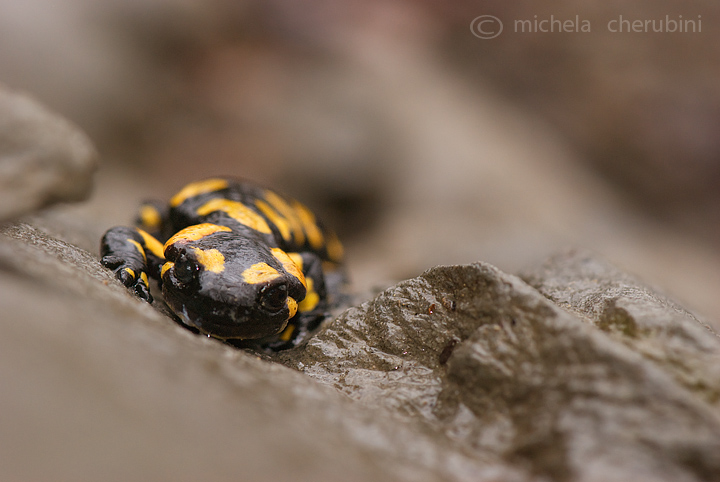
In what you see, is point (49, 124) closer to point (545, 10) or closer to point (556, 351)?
point (556, 351)

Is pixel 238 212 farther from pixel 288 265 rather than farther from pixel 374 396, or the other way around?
pixel 374 396

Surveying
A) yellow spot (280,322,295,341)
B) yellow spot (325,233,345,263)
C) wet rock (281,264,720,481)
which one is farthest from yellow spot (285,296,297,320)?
yellow spot (325,233,345,263)

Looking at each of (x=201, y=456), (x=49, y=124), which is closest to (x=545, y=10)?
(x=49, y=124)

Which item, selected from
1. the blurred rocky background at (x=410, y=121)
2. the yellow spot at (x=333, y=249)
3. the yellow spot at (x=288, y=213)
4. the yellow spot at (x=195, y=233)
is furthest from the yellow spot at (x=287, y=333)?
the blurred rocky background at (x=410, y=121)

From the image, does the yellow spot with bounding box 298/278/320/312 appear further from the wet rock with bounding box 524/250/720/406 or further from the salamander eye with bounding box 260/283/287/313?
the wet rock with bounding box 524/250/720/406

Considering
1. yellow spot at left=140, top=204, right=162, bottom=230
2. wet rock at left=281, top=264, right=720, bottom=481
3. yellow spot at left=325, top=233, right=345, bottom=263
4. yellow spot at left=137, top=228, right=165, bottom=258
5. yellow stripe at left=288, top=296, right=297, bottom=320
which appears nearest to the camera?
wet rock at left=281, top=264, right=720, bottom=481
